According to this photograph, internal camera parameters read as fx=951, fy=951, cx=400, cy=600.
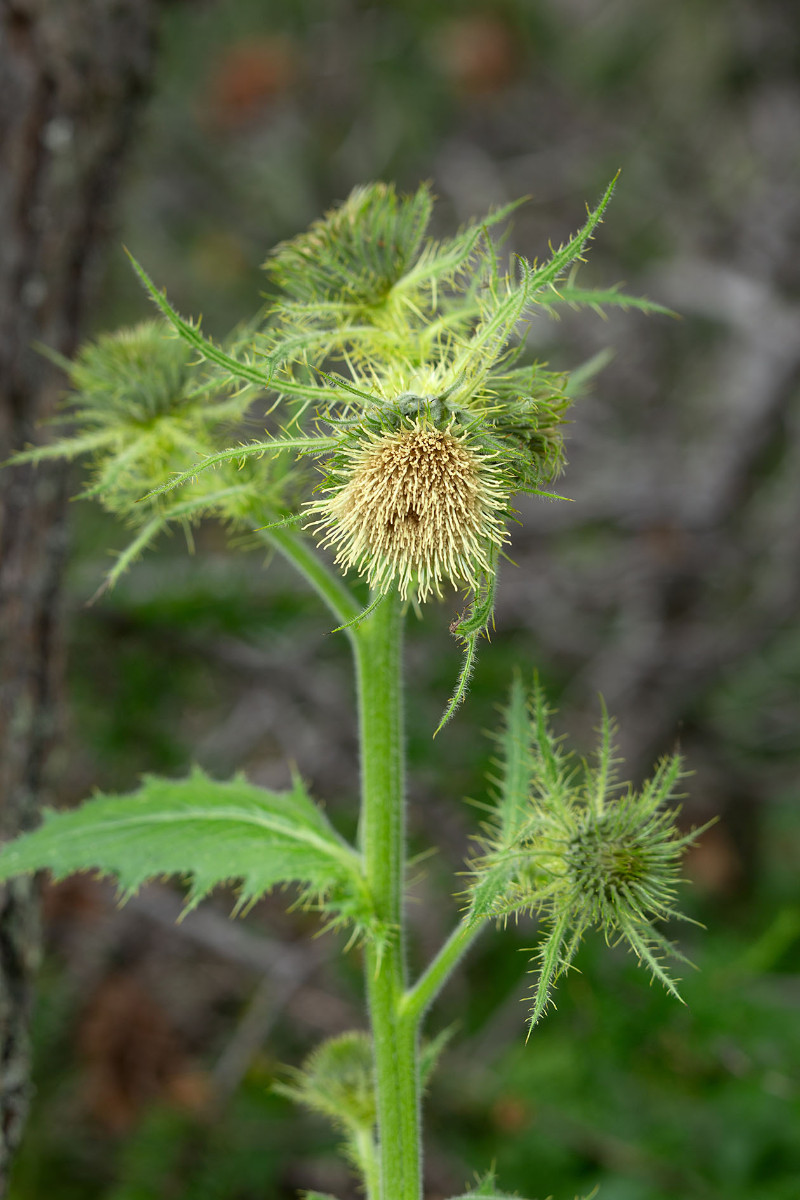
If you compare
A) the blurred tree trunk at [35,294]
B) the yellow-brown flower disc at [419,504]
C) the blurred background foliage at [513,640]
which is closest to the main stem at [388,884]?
the blurred background foliage at [513,640]

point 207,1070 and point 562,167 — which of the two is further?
point 562,167

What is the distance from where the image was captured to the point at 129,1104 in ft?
10.1

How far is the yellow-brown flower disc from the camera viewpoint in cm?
137

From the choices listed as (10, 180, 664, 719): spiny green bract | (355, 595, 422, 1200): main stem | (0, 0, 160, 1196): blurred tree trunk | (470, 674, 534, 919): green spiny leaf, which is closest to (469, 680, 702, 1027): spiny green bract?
(470, 674, 534, 919): green spiny leaf

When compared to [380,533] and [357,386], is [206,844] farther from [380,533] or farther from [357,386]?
[357,386]

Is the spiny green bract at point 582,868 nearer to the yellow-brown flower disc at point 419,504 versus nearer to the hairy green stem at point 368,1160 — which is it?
the yellow-brown flower disc at point 419,504

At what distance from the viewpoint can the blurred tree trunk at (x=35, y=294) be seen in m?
2.46

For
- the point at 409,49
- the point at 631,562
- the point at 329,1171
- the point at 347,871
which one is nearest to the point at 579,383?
the point at 347,871

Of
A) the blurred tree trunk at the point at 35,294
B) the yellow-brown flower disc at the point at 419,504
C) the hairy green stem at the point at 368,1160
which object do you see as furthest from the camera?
the blurred tree trunk at the point at 35,294

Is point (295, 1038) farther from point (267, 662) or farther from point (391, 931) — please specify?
point (391, 931)

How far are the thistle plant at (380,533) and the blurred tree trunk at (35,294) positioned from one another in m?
0.65

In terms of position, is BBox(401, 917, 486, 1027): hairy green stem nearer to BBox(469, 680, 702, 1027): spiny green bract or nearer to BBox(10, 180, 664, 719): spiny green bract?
BBox(469, 680, 702, 1027): spiny green bract

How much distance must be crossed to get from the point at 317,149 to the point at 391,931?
6026mm

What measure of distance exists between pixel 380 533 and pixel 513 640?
335 cm
